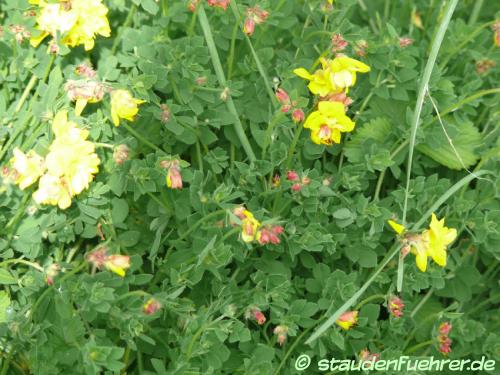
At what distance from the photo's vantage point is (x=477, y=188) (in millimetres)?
2859

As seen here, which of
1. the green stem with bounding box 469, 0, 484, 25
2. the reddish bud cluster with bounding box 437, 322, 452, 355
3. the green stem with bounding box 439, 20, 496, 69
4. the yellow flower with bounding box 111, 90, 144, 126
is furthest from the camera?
the green stem with bounding box 469, 0, 484, 25

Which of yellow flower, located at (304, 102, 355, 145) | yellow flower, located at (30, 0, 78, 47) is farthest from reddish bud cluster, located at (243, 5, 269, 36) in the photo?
yellow flower, located at (30, 0, 78, 47)

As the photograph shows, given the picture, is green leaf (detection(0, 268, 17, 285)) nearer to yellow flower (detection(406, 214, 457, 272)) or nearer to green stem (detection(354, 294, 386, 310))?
green stem (detection(354, 294, 386, 310))

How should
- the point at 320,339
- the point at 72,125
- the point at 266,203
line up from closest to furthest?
1. the point at 72,125
2. the point at 320,339
3. the point at 266,203

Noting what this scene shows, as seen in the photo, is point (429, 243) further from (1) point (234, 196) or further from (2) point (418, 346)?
(1) point (234, 196)

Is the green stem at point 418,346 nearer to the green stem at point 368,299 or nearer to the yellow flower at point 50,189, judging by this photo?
the green stem at point 368,299

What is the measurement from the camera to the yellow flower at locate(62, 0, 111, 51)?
2.50 m

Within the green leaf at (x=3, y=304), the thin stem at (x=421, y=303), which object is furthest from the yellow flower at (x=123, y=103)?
the thin stem at (x=421, y=303)

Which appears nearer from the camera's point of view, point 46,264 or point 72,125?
point 72,125

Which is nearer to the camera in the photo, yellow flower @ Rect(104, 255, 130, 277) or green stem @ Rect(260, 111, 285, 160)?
yellow flower @ Rect(104, 255, 130, 277)

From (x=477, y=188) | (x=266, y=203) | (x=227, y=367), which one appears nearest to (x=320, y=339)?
(x=227, y=367)

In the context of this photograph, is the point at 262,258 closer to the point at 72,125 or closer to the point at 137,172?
the point at 137,172

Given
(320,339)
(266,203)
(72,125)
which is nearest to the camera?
(72,125)

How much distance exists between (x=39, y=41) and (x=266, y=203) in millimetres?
1085
